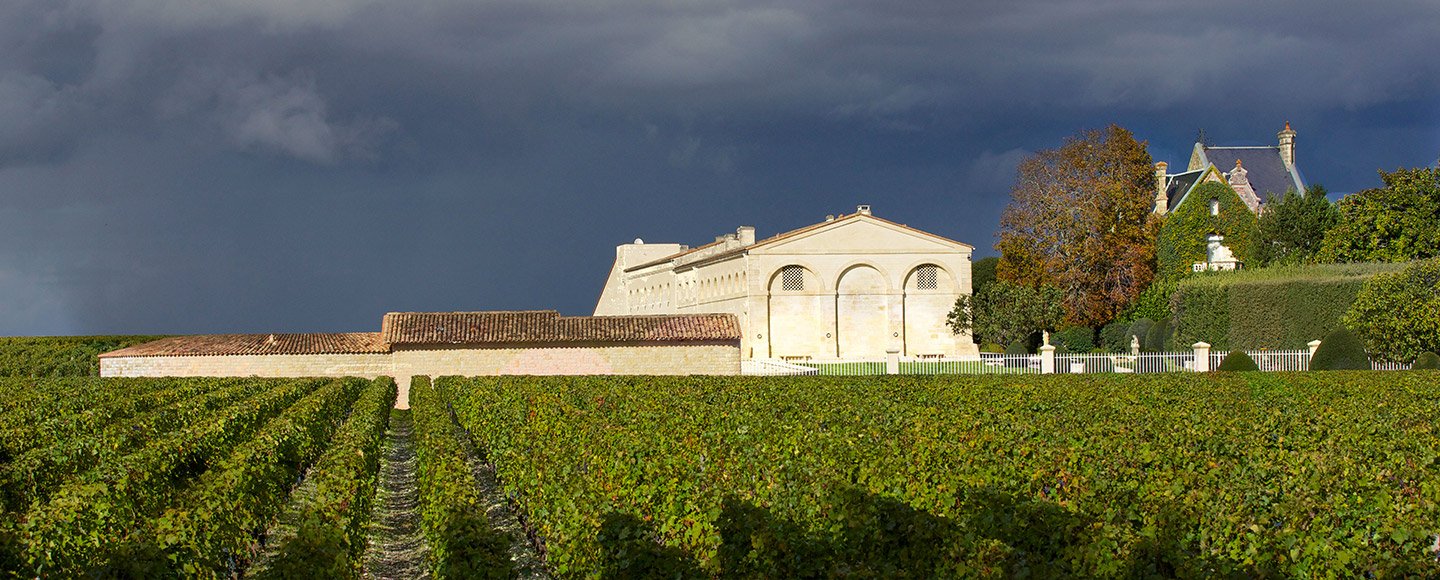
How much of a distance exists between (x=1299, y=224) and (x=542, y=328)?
3319cm

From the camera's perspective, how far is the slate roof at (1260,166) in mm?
70562

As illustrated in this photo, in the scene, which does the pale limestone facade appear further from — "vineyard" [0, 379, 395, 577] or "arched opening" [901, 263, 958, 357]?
"vineyard" [0, 379, 395, 577]

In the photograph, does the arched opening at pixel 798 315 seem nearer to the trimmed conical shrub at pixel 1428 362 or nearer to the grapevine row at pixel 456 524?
the trimmed conical shrub at pixel 1428 362

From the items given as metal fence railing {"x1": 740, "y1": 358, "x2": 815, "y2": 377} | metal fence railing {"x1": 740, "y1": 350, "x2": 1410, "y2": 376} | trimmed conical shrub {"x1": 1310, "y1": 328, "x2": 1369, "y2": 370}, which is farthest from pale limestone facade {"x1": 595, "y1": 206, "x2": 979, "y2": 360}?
trimmed conical shrub {"x1": 1310, "y1": 328, "x2": 1369, "y2": 370}

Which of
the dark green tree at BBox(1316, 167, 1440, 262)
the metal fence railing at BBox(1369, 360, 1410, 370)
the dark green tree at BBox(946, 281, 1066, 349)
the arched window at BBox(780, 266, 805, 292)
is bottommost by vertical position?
the metal fence railing at BBox(1369, 360, 1410, 370)

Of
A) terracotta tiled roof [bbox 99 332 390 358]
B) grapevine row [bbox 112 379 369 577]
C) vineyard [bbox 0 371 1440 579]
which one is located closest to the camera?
vineyard [bbox 0 371 1440 579]

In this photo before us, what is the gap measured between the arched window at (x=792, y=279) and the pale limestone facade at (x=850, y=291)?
0.04m

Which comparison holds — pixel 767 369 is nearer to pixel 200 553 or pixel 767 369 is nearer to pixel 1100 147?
pixel 1100 147

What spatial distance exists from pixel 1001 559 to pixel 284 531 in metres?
9.76

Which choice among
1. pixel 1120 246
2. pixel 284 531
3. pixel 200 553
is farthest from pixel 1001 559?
pixel 1120 246

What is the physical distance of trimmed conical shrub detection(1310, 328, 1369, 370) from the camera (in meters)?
34.5

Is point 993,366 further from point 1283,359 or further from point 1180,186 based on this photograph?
point 1180,186

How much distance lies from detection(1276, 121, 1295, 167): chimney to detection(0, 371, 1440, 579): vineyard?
55873 mm

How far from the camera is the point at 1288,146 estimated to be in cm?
7350
